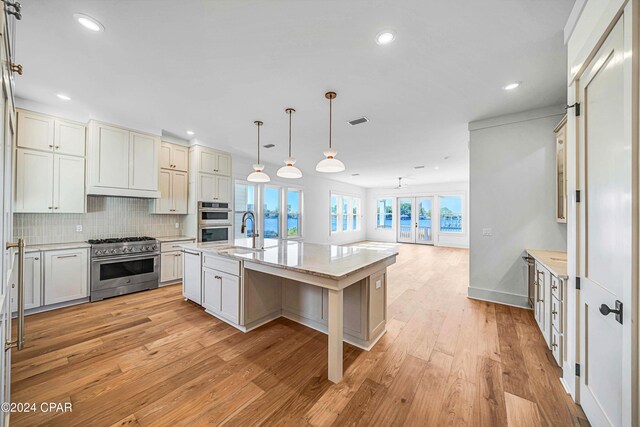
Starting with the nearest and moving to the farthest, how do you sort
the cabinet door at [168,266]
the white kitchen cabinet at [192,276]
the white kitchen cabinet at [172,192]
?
the white kitchen cabinet at [192,276]
the cabinet door at [168,266]
the white kitchen cabinet at [172,192]

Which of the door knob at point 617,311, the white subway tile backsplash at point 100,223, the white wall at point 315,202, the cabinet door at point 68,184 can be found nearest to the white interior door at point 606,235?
the door knob at point 617,311

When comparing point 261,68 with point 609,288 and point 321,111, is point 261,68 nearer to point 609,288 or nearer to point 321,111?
point 321,111

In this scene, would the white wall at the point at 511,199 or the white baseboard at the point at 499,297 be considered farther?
the white baseboard at the point at 499,297

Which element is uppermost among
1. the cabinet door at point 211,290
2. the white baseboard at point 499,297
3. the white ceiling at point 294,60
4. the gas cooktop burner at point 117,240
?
the white ceiling at point 294,60

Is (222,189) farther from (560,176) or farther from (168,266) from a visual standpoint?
(560,176)

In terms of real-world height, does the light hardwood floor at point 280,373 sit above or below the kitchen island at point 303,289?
below

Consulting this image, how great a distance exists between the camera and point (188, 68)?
2.36m

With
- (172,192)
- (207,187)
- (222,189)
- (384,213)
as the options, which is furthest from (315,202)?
(172,192)

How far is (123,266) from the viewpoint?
12.5 feet

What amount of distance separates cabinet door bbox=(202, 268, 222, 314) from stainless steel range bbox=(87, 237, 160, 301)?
5.36 feet

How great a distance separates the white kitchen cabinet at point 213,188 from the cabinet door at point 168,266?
1168 millimetres

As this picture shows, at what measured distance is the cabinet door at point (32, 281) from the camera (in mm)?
3021

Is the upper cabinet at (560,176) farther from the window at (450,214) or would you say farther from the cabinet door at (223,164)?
the window at (450,214)

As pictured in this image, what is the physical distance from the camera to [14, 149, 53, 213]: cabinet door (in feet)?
10.2
